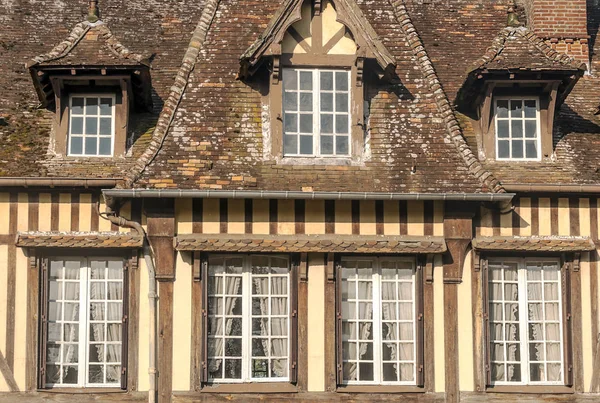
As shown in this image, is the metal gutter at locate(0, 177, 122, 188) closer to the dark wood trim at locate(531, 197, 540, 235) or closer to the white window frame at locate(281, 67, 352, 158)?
the white window frame at locate(281, 67, 352, 158)

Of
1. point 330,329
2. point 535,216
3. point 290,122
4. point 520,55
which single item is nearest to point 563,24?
point 520,55

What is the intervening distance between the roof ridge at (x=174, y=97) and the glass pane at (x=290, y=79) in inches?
49.3

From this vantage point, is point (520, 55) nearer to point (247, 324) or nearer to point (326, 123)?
point (326, 123)

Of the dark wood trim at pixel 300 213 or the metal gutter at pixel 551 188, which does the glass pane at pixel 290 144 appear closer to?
the dark wood trim at pixel 300 213

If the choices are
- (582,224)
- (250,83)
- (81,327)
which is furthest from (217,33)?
A: (582,224)

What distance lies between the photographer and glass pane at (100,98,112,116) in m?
14.1

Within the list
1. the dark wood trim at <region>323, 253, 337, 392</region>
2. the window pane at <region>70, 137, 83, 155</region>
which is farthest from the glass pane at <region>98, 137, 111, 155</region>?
the dark wood trim at <region>323, 253, 337, 392</region>

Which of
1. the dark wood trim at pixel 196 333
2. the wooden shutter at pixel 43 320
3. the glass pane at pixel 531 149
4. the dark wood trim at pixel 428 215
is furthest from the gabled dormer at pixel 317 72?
the wooden shutter at pixel 43 320

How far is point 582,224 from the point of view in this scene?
544 inches

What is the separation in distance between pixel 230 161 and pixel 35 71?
258 cm

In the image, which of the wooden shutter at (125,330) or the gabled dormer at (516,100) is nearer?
the wooden shutter at (125,330)

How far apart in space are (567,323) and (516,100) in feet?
9.51

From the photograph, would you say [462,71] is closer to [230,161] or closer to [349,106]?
[349,106]

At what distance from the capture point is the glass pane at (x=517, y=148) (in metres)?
14.4
